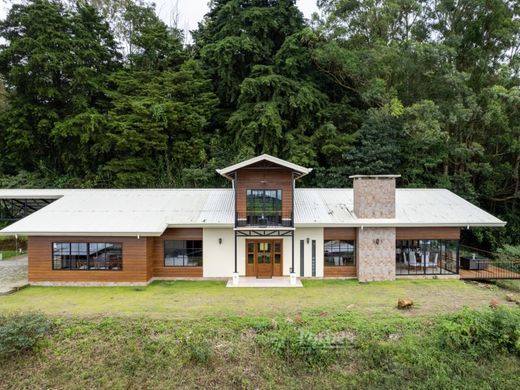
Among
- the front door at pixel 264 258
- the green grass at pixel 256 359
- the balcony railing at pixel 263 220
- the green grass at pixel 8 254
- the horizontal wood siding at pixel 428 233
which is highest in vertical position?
the balcony railing at pixel 263 220

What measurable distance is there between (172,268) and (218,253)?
205cm

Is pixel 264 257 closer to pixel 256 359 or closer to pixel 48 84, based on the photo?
pixel 256 359

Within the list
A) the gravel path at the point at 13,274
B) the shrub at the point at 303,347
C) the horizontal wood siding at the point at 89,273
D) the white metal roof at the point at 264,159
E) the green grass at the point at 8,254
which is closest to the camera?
the shrub at the point at 303,347

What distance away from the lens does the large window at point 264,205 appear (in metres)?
13.9

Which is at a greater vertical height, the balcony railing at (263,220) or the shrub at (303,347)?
the balcony railing at (263,220)

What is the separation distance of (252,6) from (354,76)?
338 inches

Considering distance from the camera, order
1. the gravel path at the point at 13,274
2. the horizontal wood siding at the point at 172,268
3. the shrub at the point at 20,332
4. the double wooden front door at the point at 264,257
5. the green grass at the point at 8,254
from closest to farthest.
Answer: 1. the shrub at the point at 20,332
2. the gravel path at the point at 13,274
3. the horizontal wood siding at the point at 172,268
4. the double wooden front door at the point at 264,257
5. the green grass at the point at 8,254

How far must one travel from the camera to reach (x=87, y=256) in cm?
1309

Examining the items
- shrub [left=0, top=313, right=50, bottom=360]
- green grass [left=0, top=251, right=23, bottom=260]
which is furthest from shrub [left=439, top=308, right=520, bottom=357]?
green grass [left=0, top=251, right=23, bottom=260]

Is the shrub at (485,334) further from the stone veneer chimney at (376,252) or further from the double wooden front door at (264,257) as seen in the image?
the double wooden front door at (264,257)

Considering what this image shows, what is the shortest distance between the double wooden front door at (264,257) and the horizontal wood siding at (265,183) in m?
1.35

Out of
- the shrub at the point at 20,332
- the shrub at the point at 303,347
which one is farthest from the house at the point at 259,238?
the shrub at the point at 303,347

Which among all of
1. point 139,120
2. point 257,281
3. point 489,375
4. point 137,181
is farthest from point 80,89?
point 489,375

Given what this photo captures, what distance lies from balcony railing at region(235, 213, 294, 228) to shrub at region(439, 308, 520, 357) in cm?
669
